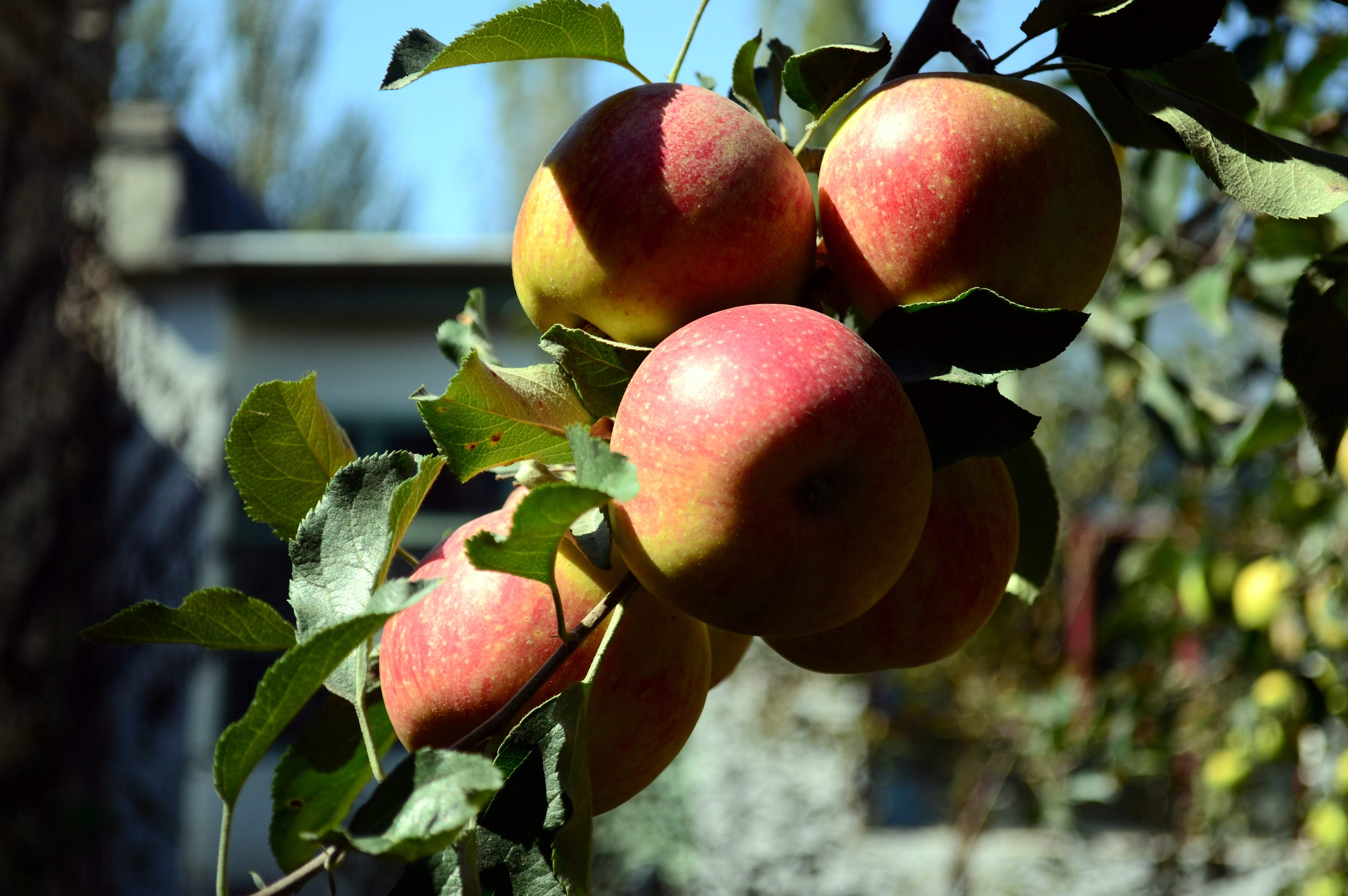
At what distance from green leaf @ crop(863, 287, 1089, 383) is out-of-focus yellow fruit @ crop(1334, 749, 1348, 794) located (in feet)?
4.20

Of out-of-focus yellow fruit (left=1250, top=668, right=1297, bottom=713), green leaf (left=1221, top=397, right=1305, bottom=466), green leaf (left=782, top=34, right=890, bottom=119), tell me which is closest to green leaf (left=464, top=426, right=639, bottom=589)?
green leaf (left=782, top=34, right=890, bottom=119)

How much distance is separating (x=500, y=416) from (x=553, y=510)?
4.2 inches

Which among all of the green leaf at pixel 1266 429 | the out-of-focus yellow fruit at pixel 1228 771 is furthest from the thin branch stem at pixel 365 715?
the out-of-focus yellow fruit at pixel 1228 771

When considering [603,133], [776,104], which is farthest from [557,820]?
[776,104]

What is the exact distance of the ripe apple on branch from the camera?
1.20 ft

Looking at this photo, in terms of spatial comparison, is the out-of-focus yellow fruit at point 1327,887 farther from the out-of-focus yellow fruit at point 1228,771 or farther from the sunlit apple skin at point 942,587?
the sunlit apple skin at point 942,587

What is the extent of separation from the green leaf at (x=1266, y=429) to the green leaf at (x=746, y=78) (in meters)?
0.64

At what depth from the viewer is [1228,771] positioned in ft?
5.72

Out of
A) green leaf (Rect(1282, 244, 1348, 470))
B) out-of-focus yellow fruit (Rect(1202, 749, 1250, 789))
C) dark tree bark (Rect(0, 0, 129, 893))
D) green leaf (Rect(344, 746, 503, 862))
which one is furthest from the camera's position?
dark tree bark (Rect(0, 0, 129, 893))

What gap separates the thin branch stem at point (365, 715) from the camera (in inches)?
16.4

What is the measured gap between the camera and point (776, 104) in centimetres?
56

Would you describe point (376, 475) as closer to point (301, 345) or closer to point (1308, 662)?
point (1308, 662)

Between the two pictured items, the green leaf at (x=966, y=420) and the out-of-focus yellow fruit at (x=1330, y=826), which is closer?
the green leaf at (x=966, y=420)

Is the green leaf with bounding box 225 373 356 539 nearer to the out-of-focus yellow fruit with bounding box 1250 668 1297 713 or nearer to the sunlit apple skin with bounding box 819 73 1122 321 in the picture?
the sunlit apple skin with bounding box 819 73 1122 321
